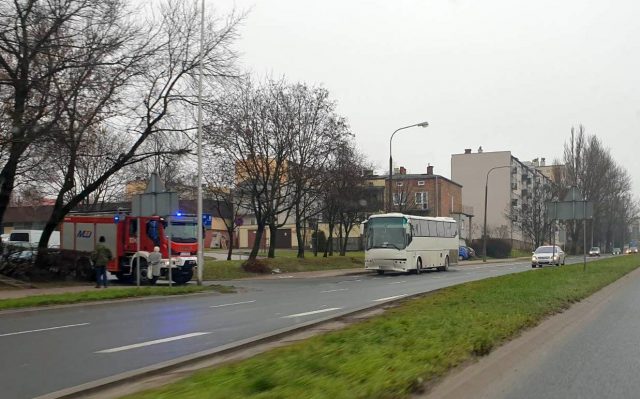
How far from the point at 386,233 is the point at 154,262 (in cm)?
1445

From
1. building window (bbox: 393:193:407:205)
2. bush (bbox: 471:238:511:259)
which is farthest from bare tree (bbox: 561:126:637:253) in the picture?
building window (bbox: 393:193:407:205)

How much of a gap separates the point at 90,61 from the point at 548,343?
17.0 metres

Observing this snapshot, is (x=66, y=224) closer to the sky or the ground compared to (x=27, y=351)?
closer to the sky

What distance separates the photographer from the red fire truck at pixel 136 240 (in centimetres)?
2688

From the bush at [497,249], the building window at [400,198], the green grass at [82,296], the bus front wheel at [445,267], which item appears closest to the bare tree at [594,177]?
the bush at [497,249]

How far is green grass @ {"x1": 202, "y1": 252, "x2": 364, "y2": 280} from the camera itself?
33.1 meters

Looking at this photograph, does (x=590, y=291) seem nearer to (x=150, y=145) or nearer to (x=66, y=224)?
(x=150, y=145)

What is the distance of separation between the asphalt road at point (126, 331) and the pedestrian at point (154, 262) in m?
5.63

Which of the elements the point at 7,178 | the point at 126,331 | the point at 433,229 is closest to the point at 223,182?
the point at 433,229

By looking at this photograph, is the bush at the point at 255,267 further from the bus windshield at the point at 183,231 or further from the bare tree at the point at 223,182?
the bus windshield at the point at 183,231

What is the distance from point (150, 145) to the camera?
92.9ft

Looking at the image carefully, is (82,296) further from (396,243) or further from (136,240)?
(396,243)

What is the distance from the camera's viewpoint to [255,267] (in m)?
35.3

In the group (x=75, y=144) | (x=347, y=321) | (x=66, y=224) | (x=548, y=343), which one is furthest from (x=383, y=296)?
(x=66, y=224)
